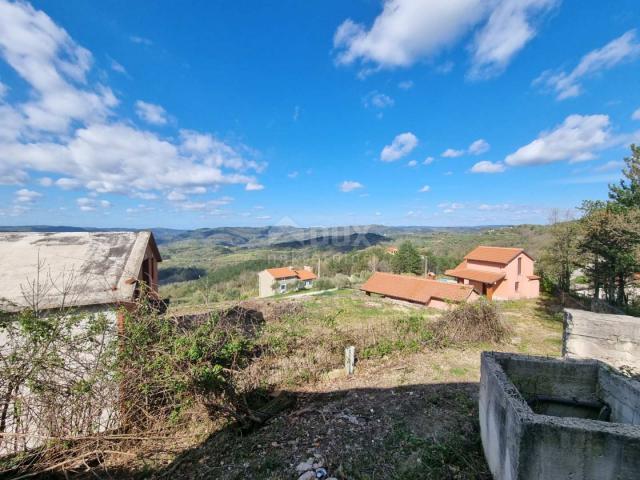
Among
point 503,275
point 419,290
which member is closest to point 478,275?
point 503,275

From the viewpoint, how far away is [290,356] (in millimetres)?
6934

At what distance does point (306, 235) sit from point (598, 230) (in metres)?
87.5

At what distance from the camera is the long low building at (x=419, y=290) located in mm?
19172

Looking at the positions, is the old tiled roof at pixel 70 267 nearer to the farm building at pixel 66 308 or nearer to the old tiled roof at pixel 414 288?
the farm building at pixel 66 308

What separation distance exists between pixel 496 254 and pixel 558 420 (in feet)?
77.3

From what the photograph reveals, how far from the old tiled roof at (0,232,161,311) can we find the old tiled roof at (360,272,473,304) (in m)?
17.7

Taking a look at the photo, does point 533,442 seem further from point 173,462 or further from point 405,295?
point 405,295

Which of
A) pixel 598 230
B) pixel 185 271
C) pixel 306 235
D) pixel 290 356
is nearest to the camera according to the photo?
pixel 290 356

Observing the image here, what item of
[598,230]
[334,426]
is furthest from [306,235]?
[334,426]

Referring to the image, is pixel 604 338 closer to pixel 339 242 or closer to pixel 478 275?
pixel 478 275

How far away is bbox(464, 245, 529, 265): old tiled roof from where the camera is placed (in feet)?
69.6

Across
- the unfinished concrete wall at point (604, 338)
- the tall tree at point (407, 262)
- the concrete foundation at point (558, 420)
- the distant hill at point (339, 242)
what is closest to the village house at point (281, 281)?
the tall tree at point (407, 262)

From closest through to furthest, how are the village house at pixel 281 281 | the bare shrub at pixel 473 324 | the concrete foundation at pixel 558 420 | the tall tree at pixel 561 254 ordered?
the concrete foundation at pixel 558 420
the bare shrub at pixel 473 324
the tall tree at pixel 561 254
the village house at pixel 281 281

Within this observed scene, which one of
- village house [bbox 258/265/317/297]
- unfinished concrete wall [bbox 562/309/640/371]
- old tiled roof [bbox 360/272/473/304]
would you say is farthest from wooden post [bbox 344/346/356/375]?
village house [bbox 258/265/317/297]
